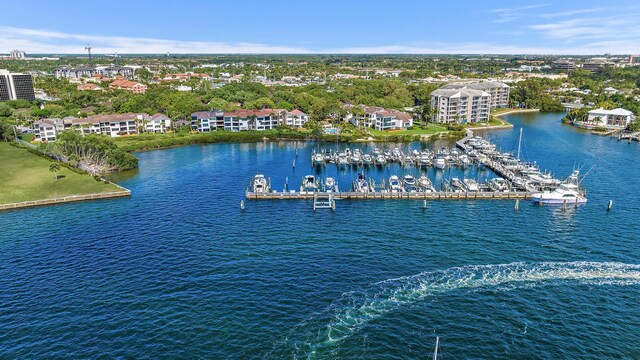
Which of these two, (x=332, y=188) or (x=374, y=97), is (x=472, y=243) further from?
(x=374, y=97)

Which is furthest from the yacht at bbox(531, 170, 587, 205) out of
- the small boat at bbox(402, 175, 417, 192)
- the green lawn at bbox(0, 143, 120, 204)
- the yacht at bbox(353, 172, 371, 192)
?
the green lawn at bbox(0, 143, 120, 204)

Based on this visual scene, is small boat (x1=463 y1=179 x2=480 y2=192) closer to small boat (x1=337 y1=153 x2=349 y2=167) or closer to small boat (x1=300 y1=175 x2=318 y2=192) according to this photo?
small boat (x1=300 y1=175 x2=318 y2=192)

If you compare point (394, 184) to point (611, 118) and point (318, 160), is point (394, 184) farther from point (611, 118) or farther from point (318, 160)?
point (611, 118)

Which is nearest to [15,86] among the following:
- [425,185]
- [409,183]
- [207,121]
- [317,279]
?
[207,121]

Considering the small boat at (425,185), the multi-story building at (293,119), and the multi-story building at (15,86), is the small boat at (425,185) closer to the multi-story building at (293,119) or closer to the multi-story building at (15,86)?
the multi-story building at (293,119)

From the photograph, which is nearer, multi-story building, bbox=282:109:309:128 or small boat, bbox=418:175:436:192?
small boat, bbox=418:175:436:192

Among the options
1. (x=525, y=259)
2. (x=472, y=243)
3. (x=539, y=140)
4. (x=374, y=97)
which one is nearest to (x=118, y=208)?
(x=472, y=243)

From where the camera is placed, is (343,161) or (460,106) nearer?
(343,161)
